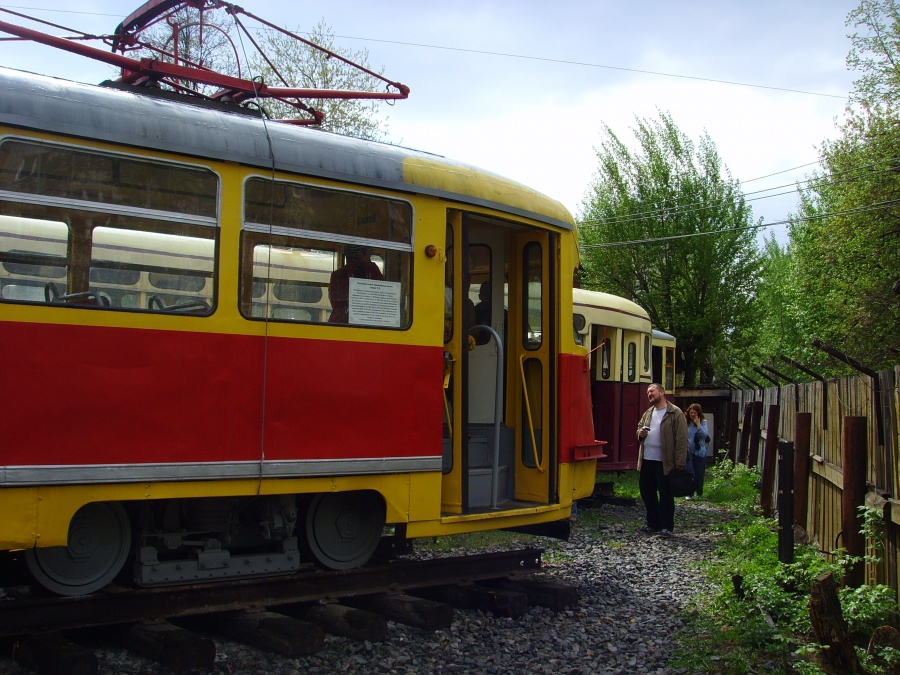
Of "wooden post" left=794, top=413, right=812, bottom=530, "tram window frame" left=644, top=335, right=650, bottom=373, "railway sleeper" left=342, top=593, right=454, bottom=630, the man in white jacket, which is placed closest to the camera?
"railway sleeper" left=342, top=593, right=454, bottom=630

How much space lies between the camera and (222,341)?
532cm

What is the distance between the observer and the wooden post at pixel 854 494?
627 cm

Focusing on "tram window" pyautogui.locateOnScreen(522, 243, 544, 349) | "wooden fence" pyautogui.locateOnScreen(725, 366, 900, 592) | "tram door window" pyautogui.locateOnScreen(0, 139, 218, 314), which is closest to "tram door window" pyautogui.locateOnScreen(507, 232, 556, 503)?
"tram window" pyautogui.locateOnScreen(522, 243, 544, 349)

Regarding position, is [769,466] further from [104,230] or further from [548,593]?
[104,230]

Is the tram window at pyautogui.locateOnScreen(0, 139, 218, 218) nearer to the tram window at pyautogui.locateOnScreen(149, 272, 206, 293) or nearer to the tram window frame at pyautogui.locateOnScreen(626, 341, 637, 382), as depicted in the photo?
the tram window at pyautogui.locateOnScreen(149, 272, 206, 293)

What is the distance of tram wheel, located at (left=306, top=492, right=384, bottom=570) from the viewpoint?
6.10 metres

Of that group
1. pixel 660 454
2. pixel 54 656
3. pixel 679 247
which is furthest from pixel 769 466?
pixel 679 247

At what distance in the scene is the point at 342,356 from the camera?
5.82 meters

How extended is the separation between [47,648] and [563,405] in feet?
13.5

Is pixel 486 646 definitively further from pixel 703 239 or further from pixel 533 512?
pixel 703 239

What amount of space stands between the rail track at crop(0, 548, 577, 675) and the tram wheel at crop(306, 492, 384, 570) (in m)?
0.15

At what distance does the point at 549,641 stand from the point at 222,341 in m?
2.78

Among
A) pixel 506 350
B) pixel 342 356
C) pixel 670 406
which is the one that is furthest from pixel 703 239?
pixel 342 356

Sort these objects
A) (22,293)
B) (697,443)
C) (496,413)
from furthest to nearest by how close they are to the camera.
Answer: (697,443) < (496,413) < (22,293)
